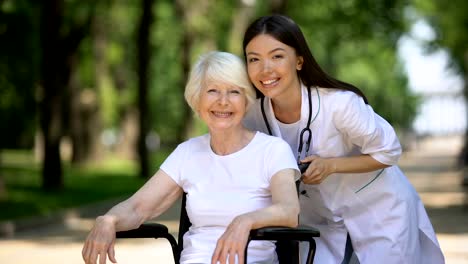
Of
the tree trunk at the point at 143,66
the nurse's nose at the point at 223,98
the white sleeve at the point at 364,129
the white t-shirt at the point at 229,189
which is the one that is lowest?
the white t-shirt at the point at 229,189

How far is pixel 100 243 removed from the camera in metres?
4.17

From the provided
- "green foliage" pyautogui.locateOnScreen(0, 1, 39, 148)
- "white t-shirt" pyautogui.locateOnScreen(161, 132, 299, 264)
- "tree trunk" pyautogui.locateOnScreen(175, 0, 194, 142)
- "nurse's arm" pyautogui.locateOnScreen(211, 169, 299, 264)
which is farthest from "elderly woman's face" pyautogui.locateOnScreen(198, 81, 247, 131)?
"tree trunk" pyautogui.locateOnScreen(175, 0, 194, 142)

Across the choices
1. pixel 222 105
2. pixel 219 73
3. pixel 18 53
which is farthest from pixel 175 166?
pixel 18 53

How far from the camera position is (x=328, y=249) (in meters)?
4.84

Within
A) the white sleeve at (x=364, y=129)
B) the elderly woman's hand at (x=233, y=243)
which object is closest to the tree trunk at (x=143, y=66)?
the white sleeve at (x=364, y=129)

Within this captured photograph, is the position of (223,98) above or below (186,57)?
below

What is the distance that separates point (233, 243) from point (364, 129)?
3.26 feet

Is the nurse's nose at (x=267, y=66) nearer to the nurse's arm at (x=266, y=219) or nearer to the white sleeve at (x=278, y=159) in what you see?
the white sleeve at (x=278, y=159)

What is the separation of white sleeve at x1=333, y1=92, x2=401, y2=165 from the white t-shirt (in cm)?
39

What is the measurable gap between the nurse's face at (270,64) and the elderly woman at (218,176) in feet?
0.33

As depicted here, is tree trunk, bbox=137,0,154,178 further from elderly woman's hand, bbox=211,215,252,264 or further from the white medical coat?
elderly woman's hand, bbox=211,215,252,264

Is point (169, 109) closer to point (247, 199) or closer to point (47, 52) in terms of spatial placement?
point (47, 52)

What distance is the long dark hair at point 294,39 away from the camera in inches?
177

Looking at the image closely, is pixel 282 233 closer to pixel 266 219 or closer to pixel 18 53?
pixel 266 219
